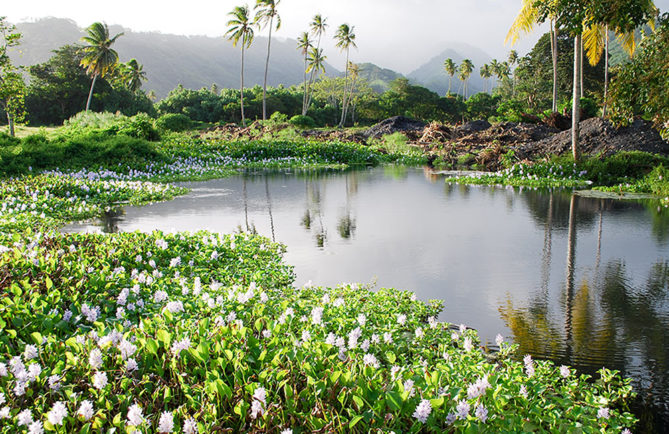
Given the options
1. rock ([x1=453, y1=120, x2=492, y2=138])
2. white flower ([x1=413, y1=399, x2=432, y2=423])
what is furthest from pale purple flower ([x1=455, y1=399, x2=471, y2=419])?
rock ([x1=453, y1=120, x2=492, y2=138])

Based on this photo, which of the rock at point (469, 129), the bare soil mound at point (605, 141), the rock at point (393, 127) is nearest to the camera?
the bare soil mound at point (605, 141)

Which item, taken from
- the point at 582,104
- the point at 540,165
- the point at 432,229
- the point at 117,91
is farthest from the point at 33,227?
the point at 117,91

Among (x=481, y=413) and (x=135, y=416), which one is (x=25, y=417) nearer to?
(x=135, y=416)

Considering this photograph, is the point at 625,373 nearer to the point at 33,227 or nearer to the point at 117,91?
the point at 33,227

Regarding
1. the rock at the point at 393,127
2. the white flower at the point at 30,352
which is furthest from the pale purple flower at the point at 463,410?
the rock at the point at 393,127

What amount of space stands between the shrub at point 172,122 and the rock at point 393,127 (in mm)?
12859

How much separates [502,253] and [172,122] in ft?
98.5

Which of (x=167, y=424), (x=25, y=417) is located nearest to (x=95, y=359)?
(x=25, y=417)

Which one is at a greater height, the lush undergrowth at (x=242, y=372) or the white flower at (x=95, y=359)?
the white flower at (x=95, y=359)

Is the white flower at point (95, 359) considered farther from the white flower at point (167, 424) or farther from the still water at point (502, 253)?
the still water at point (502, 253)

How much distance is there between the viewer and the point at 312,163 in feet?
73.5

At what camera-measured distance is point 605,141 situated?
17.9m

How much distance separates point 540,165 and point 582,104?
56.6 ft

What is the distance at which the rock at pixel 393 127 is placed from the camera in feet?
110
